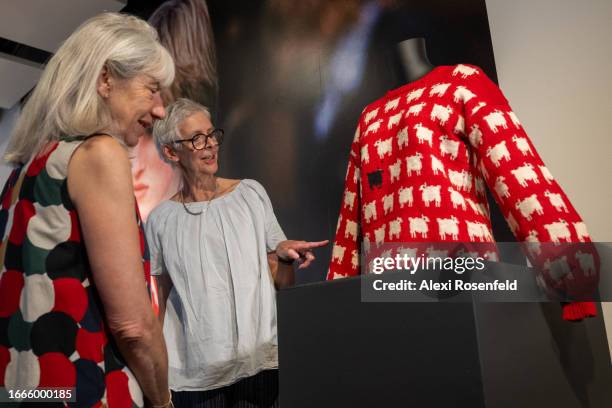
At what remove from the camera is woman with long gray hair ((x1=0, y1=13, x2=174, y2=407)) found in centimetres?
89

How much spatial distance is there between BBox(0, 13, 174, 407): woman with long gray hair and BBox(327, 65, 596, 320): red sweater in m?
0.63

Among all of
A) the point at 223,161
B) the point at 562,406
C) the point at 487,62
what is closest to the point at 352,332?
the point at 562,406

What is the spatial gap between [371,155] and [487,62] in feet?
1.82

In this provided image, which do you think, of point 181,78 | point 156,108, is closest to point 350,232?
point 156,108

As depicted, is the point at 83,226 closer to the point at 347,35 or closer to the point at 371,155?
the point at 371,155

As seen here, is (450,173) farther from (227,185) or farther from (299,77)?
(299,77)

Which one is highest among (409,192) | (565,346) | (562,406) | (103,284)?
(409,192)

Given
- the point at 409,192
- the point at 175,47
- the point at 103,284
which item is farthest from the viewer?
the point at 175,47

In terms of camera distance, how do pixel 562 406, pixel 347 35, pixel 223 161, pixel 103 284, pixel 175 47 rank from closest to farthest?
1. pixel 103 284
2. pixel 562 406
3. pixel 347 35
4. pixel 223 161
5. pixel 175 47

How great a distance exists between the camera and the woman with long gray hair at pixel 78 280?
2.91ft

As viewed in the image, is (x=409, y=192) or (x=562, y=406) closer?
(x=562, y=406)

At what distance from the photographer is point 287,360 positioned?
3.62 ft

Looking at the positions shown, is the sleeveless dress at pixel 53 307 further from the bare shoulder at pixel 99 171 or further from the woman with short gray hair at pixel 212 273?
the woman with short gray hair at pixel 212 273

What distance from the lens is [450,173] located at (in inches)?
51.4
